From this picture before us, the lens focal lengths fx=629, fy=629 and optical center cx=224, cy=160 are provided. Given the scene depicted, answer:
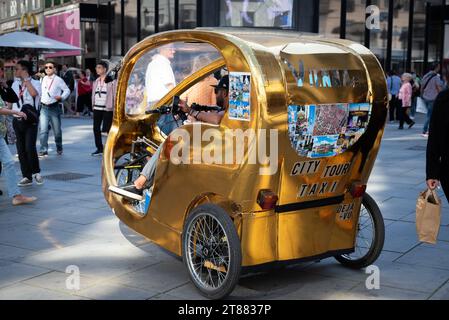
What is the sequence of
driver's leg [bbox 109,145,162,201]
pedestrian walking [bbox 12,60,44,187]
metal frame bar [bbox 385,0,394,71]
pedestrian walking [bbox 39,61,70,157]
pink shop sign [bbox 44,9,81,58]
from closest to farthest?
driver's leg [bbox 109,145,162,201], pedestrian walking [bbox 12,60,44,187], pedestrian walking [bbox 39,61,70,157], metal frame bar [bbox 385,0,394,71], pink shop sign [bbox 44,9,81,58]

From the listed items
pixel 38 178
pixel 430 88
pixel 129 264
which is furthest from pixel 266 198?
pixel 430 88

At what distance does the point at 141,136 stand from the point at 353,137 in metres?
2.45

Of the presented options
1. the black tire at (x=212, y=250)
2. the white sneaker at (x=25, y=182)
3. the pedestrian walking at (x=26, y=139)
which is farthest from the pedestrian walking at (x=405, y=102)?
the black tire at (x=212, y=250)

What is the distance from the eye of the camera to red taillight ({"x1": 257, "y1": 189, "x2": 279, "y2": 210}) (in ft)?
13.5

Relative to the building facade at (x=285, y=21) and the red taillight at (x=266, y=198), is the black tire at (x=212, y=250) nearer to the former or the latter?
the red taillight at (x=266, y=198)

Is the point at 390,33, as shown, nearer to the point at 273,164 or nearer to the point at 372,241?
the point at 372,241

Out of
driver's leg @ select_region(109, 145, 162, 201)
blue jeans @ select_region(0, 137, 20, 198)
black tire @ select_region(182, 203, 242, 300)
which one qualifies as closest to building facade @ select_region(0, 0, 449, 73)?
blue jeans @ select_region(0, 137, 20, 198)

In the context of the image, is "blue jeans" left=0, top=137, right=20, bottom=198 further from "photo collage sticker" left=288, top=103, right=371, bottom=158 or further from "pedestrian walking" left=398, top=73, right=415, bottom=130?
"pedestrian walking" left=398, top=73, right=415, bottom=130

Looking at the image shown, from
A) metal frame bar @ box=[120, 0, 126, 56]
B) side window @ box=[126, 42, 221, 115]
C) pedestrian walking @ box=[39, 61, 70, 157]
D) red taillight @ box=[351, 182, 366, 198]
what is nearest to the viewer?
red taillight @ box=[351, 182, 366, 198]

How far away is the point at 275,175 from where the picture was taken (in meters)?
4.14

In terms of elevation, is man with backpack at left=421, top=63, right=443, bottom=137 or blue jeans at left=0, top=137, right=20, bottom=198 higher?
man with backpack at left=421, top=63, right=443, bottom=137

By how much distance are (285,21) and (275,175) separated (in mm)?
8114
